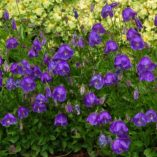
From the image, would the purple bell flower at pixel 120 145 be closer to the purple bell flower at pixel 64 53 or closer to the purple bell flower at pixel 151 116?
the purple bell flower at pixel 151 116

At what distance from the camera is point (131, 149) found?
432 centimetres

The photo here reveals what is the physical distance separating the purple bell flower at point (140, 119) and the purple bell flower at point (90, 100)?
403mm

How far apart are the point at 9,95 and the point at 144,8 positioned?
2021mm

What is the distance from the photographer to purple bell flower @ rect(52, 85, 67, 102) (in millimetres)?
4383

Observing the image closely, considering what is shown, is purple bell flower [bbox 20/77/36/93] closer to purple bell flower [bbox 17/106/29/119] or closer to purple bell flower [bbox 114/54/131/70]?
purple bell flower [bbox 17/106/29/119]

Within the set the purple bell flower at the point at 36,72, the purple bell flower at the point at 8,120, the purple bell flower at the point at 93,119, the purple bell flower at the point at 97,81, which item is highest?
the purple bell flower at the point at 36,72

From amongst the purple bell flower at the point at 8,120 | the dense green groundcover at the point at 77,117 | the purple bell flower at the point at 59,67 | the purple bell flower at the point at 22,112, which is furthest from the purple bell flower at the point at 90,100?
the purple bell flower at the point at 8,120

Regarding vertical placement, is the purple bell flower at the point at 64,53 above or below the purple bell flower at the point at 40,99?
above

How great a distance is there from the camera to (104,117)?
4176 millimetres

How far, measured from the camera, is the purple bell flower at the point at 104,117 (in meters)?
4.17

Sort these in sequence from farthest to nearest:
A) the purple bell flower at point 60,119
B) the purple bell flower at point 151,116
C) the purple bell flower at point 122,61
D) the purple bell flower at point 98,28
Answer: the purple bell flower at point 98,28, the purple bell flower at point 60,119, the purple bell flower at point 122,61, the purple bell flower at point 151,116

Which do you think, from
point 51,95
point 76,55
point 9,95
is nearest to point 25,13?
point 76,55

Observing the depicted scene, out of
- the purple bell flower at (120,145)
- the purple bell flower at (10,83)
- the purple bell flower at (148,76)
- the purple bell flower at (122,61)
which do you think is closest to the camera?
the purple bell flower at (120,145)

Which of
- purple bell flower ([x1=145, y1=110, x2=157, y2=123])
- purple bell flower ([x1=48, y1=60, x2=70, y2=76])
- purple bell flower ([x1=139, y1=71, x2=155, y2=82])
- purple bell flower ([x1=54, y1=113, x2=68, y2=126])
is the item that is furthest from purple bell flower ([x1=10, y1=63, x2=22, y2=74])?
purple bell flower ([x1=145, y1=110, x2=157, y2=123])
